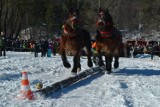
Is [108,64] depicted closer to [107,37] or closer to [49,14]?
[107,37]

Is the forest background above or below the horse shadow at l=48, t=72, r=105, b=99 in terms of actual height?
above

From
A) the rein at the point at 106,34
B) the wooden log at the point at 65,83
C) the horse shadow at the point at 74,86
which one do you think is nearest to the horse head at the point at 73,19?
the rein at the point at 106,34

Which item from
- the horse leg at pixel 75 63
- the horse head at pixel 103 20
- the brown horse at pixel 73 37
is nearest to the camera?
the brown horse at pixel 73 37

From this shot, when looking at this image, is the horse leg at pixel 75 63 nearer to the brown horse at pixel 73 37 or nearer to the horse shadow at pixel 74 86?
the brown horse at pixel 73 37

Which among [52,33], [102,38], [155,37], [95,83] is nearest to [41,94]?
[95,83]

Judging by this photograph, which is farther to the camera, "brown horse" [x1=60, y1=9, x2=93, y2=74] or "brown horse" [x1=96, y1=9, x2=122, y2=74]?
"brown horse" [x1=96, y1=9, x2=122, y2=74]

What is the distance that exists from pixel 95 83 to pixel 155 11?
161 ft

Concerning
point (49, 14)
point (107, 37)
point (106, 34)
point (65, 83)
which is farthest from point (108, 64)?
point (49, 14)

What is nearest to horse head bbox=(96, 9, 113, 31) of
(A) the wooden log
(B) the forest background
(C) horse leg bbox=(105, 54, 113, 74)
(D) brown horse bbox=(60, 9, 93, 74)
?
(D) brown horse bbox=(60, 9, 93, 74)

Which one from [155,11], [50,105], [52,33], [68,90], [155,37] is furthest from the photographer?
[155,37]

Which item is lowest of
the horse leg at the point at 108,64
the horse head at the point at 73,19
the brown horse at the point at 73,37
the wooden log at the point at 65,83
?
the wooden log at the point at 65,83

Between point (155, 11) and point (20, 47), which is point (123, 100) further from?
point (155, 11)

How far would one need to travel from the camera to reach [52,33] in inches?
2847

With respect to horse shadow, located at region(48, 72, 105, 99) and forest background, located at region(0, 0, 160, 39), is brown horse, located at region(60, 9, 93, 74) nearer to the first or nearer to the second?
horse shadow, located at region(48, 72, 105, 99)
